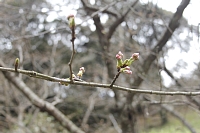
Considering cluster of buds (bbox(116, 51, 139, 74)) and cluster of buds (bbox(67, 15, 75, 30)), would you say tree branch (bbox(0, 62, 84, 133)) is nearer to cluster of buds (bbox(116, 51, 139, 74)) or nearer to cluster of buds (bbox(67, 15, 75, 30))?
cluster of buds (bbox(116, 51, 139, 74))

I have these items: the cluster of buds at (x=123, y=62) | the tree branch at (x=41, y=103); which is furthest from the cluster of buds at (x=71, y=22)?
the tree branch at (x=41, y=103)

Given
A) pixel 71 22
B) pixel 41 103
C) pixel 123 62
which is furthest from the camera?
pixel 41 103

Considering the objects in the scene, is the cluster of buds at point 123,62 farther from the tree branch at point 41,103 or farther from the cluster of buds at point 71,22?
the tree branch at point 41,103

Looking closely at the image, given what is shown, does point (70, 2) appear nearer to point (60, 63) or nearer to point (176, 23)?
point (176, 23)

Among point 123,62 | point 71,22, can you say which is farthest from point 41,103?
point 71,22

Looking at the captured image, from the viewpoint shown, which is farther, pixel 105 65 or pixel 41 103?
pixel 105 65

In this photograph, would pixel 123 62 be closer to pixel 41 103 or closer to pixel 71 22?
pixel 71 22

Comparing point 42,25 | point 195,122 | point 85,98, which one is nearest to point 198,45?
point 195,122

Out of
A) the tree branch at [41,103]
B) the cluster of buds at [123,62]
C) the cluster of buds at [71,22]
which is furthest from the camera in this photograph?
the tree branch at [41,103]
